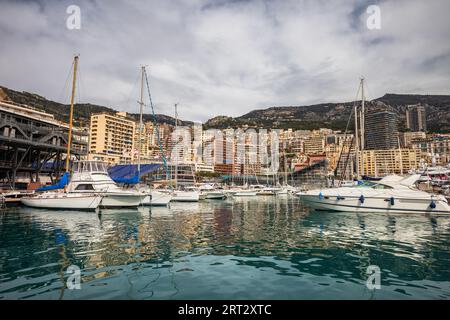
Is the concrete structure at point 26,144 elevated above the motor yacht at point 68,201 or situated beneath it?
elevated above

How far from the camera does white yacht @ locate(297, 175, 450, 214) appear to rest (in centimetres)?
2066

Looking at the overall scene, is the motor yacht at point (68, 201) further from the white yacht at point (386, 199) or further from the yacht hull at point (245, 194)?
the yacht hull at point (245, 194)

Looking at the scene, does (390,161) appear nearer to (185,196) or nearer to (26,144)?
(185,196)

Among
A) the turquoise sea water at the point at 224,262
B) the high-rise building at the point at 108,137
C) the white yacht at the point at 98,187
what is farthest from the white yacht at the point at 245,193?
the high-rise building at the point at 108,137

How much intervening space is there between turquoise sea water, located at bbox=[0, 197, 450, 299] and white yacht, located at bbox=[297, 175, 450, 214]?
21.0 ft

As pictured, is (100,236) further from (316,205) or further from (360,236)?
(316,205)

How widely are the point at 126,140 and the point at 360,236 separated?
124491 millimetres

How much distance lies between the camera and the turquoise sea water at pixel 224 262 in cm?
610

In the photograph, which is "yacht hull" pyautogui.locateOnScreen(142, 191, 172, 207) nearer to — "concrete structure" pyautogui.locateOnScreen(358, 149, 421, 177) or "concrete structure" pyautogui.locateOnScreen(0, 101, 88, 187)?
"concrete structure" pyautogui.locateOnScreen(0, 101, 88, 187)

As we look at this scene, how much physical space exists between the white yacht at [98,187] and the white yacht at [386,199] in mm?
18118

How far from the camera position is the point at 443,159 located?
14312 cm

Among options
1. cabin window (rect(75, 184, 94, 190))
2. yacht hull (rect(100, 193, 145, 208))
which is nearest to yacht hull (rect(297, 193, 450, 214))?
A: yacht hull (rect(100, 193, 145, 208))

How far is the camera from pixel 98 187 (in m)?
24.8
